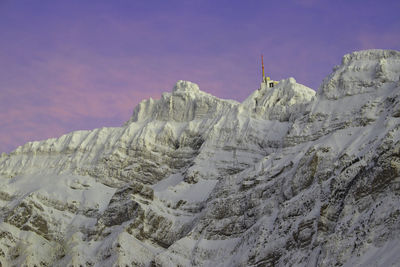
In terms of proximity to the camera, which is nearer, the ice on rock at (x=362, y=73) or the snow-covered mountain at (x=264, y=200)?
the snow-covered mountain at (x=264, y=200)

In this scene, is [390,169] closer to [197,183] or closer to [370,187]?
[370,187]

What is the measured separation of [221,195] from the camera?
159 meters

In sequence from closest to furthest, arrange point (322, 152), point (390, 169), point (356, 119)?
1. point (390, 169)
2. point (322, 152)
3. point (356, 119)

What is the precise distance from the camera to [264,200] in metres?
148

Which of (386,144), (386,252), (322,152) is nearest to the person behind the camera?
(386,252)

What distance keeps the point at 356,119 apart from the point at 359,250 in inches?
2000

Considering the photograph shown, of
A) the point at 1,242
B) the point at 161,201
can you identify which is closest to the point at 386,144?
the point at 161,201

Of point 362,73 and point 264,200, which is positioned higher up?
→ point 362,73

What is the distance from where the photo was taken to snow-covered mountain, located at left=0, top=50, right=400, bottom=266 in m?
116

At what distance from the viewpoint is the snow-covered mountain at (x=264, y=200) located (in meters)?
116

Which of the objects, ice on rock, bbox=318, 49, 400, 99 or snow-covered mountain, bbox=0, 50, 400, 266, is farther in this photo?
ice on rock, bbox=318, 49, 400, 99

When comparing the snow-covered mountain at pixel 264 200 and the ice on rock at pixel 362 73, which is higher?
the ice on rock at pixel 362 73

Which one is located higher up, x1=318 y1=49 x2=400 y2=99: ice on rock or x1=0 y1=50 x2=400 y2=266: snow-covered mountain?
x1=318 y1=49 x2=400 y2=99: ice on rock

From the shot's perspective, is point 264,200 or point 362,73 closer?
Result: point 264,200
